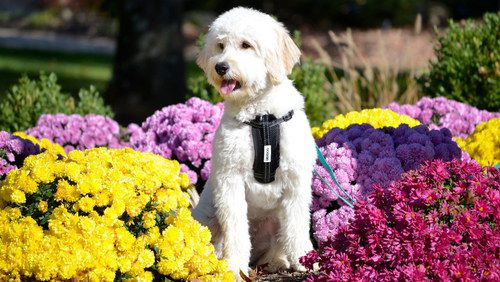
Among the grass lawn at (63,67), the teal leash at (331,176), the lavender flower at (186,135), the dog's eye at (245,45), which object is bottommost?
the grass lawn at (63,67)

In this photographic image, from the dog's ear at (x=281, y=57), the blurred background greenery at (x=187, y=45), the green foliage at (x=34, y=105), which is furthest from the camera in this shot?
the blurred background greenery at (x=187, y=45)

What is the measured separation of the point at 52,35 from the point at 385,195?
20328mm

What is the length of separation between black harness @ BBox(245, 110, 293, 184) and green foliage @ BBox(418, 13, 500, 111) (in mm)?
3411

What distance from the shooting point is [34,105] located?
7.14 meters

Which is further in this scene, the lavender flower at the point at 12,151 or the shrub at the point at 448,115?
the shrub at the point at 448,115

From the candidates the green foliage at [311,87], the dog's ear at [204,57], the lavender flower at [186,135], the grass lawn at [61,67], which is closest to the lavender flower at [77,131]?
the lavender flower at [186,135]

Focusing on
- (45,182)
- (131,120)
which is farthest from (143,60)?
(45,182)

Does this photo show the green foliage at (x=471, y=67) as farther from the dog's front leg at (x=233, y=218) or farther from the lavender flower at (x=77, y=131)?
the dog's front leg at (x=233, y=218)

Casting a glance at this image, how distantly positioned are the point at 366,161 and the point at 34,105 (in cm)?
337

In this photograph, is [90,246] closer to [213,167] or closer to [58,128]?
[213,167]

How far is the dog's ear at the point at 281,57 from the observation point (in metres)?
4.39

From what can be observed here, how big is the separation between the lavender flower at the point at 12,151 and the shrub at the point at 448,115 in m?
3.05

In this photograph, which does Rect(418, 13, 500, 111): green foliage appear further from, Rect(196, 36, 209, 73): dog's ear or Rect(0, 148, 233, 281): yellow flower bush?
Rect(0, 148, 233, 281): yellow flower bush

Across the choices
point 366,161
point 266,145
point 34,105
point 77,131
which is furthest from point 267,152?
point 34,105
